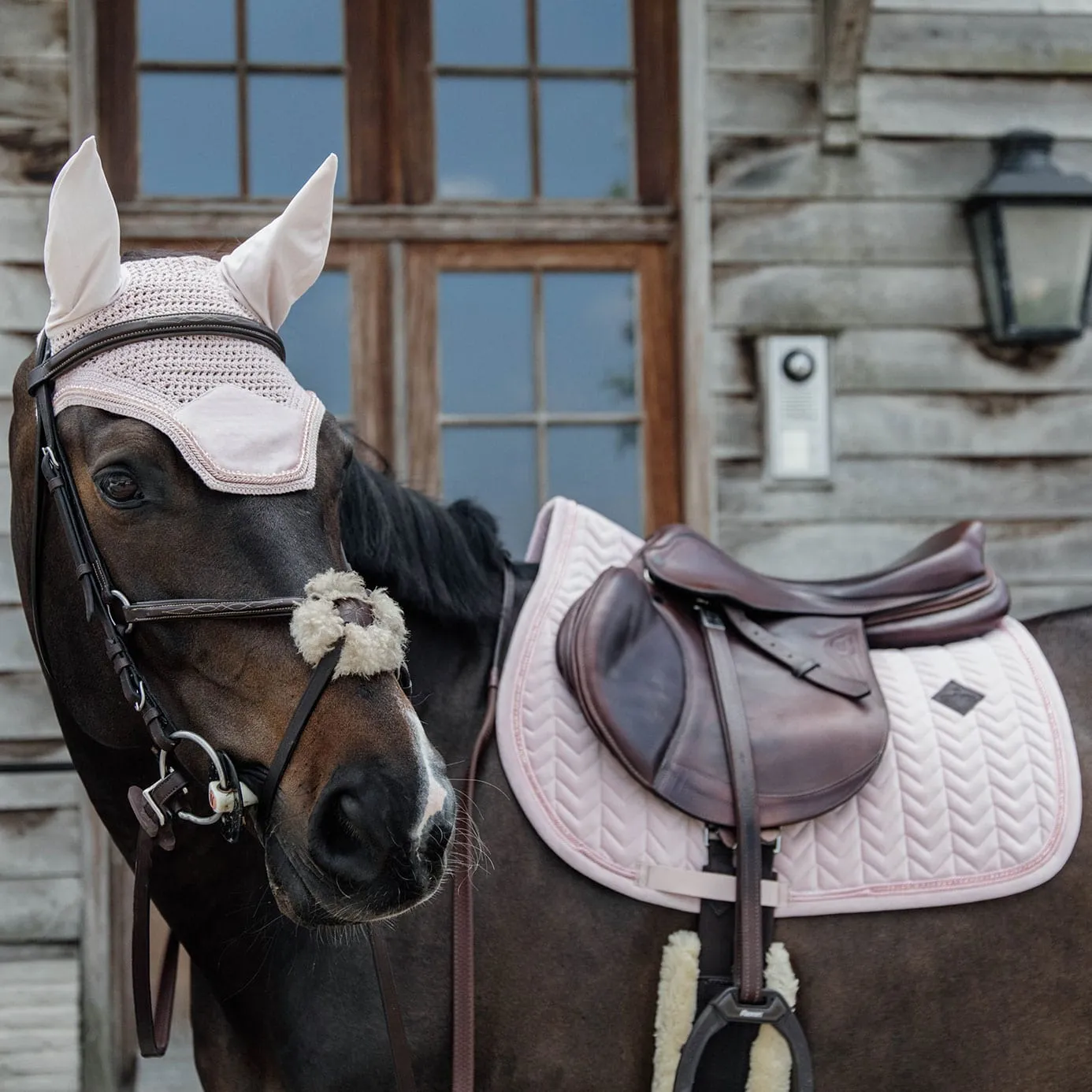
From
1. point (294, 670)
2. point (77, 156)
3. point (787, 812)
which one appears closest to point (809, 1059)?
point (787, 812)

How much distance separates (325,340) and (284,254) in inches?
66.9

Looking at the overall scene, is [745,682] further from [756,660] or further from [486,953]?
[486,953]

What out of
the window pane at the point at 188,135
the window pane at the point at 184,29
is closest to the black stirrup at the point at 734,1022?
the window pane at the point at 188,135

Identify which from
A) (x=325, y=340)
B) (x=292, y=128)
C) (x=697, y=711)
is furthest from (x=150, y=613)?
(x=292, y=128)

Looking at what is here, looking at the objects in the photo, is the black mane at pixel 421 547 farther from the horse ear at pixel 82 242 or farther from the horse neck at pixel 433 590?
the horse ear at pixel 82 242

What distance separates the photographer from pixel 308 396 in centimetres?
127

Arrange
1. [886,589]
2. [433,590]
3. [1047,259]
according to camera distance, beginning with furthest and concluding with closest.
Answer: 1. [1047,259]
2. [886,589]
3. [433,590]

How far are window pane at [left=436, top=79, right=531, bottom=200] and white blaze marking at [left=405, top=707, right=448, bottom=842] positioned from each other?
2.28m

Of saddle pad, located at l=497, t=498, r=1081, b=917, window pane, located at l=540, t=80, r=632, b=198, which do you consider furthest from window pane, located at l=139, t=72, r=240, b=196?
saddle pad, located at l=497, t=498, r=1081, b=917

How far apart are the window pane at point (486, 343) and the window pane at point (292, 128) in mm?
447

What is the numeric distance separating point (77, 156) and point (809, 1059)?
53.3 inches

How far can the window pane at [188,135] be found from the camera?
2.96 m

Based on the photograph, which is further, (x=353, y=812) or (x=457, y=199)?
(x=457, y=199)

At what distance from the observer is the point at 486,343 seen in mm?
3049
